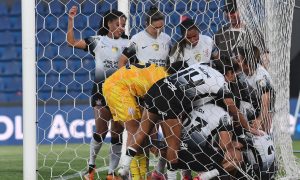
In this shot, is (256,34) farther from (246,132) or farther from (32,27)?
(32,27)

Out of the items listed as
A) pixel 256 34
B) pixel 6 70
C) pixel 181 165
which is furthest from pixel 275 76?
pixel 6 70

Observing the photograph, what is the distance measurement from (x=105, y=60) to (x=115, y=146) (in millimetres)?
646

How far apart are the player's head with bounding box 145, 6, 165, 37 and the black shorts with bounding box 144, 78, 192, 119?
1.98 ft

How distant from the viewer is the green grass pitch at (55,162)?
734 cm

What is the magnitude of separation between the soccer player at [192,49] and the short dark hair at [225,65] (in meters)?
0.23

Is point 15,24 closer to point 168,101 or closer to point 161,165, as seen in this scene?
point 161,165

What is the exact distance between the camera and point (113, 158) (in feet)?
21.1

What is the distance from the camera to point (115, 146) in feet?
21.4

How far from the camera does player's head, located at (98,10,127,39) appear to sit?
6.38 m

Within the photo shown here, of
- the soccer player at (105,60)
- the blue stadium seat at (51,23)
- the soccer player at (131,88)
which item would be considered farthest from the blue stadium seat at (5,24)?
the soccer player at (131,88)

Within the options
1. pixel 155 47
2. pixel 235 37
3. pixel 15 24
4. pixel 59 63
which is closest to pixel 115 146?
pixel 155 47

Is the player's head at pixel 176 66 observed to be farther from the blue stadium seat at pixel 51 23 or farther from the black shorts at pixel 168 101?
the blue stadium seat at pixel 51 23

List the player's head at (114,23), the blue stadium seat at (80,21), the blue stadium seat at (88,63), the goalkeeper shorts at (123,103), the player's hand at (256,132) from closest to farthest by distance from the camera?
1. the player's hand at (256,132)
2. the goalkeeper shorts at (123,103)
3. the player's head at (114,23)
4. the blue stadium seat at (80,21)
5. the blue stadium seat at (88,63)

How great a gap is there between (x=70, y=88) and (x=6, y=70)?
2027 millimetres
